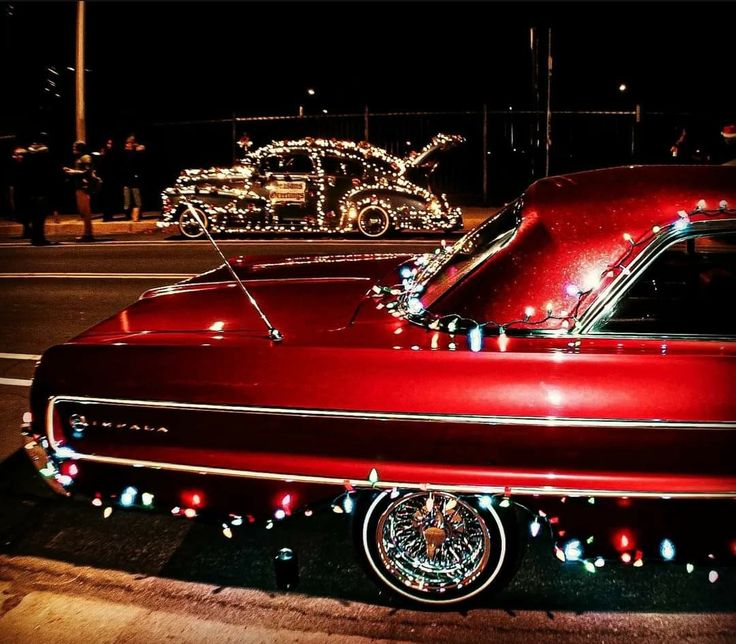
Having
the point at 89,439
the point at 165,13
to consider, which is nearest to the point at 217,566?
the point at 89,439

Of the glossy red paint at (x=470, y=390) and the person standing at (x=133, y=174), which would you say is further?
the person standing at (x=133, y=174)

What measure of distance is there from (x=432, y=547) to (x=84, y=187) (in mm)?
12776

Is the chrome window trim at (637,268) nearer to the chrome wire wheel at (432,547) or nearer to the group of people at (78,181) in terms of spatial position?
the chrome wire wheel at (432,547)

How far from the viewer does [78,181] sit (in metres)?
14.8

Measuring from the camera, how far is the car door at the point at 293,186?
1369cm

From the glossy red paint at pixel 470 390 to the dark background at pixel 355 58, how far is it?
2053cm

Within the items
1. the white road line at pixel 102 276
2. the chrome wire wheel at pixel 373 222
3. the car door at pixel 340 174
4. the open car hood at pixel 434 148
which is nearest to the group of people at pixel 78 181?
the white road line at pixel 102 276

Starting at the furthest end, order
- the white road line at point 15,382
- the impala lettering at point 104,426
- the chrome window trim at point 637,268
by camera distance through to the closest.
Result: 1. the white road line at point 15,382
2. the impala lettering at point 104,426
3. the chrome window trim at point 637,268

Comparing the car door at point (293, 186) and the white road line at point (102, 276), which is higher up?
the car door at point (293, 186)

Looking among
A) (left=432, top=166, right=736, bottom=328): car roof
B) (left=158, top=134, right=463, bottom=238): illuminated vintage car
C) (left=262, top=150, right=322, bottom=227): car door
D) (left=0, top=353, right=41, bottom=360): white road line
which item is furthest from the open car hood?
(left=432, top=166, right=736, bottom=328): car roof

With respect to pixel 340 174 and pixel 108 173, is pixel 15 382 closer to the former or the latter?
pixel 340 174

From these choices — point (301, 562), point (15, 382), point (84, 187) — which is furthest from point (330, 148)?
A: point (301, 562)

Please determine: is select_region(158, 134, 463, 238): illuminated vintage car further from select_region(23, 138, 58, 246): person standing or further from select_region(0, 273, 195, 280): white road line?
select_region(0, 273, 195, 280): white road line

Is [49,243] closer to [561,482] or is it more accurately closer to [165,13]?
[561,482]
